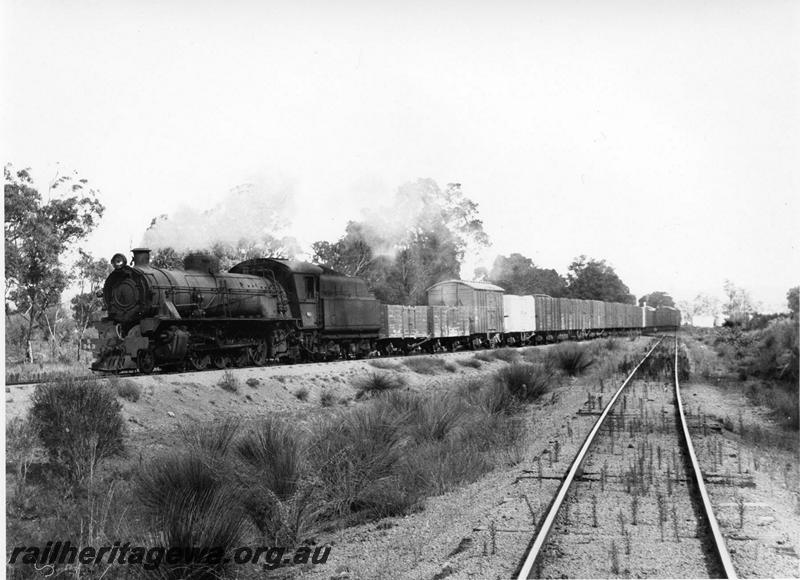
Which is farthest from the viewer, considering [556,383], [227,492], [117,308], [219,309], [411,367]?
[411,367]

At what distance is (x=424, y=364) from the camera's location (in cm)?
2595

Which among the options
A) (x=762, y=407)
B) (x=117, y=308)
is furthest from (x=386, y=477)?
(x=762, y=407)

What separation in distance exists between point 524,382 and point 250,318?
7.74 metres

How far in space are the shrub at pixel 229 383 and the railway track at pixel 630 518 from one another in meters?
8.10

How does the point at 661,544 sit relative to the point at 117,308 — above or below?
below

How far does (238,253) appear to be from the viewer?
35.5 m

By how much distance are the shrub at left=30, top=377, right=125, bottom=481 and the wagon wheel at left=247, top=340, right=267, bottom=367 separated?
9.63 meters

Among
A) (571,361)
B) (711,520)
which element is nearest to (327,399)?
(711,520)

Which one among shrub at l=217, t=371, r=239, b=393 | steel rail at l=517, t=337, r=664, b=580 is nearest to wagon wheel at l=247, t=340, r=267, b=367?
shrub at l=217, t=371, r=239, b=393

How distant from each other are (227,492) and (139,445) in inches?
209

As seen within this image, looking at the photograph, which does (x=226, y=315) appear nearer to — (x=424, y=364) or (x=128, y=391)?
(x=128, y=391)

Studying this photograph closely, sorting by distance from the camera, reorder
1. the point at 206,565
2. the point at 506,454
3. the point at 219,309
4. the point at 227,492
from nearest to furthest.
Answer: the point at 206,565 < the point at 227,492 < the point at 506,454 < the point at 219,309

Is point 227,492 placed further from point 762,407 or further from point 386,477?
point 762,407

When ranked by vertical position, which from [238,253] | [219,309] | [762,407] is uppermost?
[238,253]
